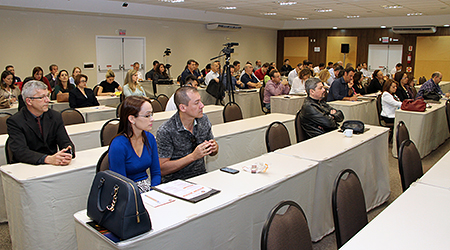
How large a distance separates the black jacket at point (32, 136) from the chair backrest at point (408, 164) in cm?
296

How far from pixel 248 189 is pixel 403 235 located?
985 mm

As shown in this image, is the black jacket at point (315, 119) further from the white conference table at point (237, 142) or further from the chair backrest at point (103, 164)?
the chair backrest at point (103, 164)

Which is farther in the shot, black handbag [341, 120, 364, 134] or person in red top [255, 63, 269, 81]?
person in red top [255, 63, 269, 81]

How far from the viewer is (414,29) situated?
48.4 ft

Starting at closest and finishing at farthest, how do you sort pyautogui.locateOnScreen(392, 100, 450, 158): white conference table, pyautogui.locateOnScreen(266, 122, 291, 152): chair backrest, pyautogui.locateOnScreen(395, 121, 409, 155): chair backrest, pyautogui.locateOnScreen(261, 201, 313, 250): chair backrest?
pyautogui.locateOnScreen(261, 201, 313, 250): chair backrest → pyautogui.locateOnScreen(395, 121, 409, 155): chair backrest → pyautogui.locateOnScreen(266, 122, 291, 152): chair backrest → pyautogui.locateOnScreen(392, 100, 450, 158): white conference table

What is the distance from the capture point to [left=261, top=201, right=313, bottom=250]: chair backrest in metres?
1.72

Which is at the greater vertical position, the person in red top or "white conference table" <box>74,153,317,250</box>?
the person in red top

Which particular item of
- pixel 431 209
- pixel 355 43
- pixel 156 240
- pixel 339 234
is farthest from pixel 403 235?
pixel 355 43

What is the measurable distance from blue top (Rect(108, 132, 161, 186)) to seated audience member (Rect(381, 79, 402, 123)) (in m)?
5.13

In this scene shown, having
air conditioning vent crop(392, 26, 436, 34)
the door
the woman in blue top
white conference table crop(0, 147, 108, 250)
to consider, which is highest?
air conditioning vent crop(392, 26, 436, 34)

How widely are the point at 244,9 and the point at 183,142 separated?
35.6ft

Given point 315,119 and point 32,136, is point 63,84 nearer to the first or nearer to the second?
point 32,136

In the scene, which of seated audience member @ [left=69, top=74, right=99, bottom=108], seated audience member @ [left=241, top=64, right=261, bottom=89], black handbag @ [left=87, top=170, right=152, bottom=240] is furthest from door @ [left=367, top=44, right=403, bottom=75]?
black handbag @ [left=87, top=170, right=152, bottom=240]

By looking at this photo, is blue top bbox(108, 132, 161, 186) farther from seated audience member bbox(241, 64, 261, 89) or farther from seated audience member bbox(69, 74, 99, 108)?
seated audience member bbox(241, 64, 261, 89)
